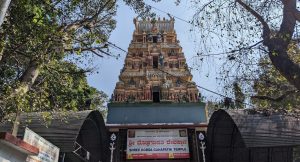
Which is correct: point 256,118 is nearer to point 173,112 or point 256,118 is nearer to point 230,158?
point 230,158

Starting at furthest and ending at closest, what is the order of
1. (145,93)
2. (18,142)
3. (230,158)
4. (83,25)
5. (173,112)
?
(145,93) → (173,112) → (230,158) → (83,25) → (18,142)

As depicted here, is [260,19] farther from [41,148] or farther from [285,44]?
[41,148]

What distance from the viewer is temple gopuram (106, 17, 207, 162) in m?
16.4

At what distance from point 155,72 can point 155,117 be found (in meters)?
6.32

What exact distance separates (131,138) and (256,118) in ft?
25.3

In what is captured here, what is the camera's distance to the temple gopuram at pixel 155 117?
16375 millimetres

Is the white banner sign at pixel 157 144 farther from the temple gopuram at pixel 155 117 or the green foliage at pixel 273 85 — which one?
the green foliage at pixel 273 85

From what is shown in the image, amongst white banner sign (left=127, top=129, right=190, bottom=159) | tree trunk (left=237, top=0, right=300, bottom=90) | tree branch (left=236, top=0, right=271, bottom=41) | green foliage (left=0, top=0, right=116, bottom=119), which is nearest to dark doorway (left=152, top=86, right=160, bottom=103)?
white banner sign (left=127, top=129, right=190, bottom=159)

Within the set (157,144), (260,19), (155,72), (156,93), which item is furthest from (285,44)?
(155,72)

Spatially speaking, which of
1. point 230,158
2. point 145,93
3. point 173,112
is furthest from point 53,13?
point 145,93

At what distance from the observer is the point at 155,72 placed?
77.5 ft

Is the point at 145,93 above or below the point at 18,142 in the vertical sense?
above

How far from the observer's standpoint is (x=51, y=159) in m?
8.08

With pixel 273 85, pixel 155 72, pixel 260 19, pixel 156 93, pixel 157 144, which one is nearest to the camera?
pixel 260 19
